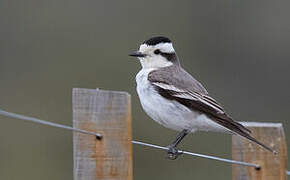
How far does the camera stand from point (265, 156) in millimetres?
6129

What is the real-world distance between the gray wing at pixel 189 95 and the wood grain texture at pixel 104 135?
6.06 feet

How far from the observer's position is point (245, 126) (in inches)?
259

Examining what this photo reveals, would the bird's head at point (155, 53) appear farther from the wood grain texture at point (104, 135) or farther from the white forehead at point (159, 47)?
the wood grain texture at point (104, 135)

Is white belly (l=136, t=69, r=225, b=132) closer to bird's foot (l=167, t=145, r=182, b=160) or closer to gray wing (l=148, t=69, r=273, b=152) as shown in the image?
gray wing (l=148, t=69, r=273, b=152)

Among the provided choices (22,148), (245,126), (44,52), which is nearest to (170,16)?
(44,52)

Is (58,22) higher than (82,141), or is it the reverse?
(58,22)

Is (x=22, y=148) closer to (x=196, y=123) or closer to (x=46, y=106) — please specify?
(x=46, y=106)

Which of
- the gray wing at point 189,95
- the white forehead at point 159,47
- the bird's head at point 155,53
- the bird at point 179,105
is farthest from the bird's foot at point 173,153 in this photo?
the white forehead at point 159,47

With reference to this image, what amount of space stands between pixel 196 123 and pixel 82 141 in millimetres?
2278

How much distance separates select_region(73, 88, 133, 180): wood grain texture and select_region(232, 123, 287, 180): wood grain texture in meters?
0.88

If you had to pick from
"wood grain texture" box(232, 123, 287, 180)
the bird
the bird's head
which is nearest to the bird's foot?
the bird

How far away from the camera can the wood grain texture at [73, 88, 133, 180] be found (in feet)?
18.7

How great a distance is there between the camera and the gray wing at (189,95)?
7672 mm

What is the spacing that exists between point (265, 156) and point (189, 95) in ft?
6.14
